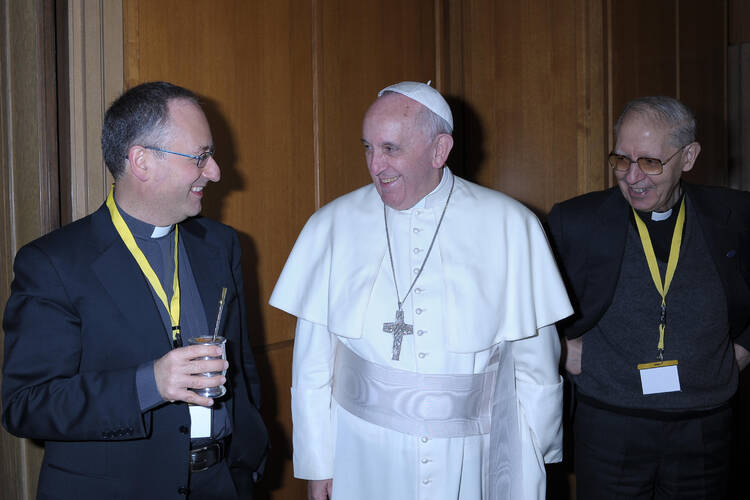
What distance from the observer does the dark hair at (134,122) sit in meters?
2.22

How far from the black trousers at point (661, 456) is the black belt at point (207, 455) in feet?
5.30

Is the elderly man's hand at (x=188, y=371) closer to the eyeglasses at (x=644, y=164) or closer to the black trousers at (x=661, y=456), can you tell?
the black trousers at (x=661, y=456)

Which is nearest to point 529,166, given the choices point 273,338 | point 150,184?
point 273,338

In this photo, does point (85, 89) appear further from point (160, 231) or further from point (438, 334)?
point (438, 334)

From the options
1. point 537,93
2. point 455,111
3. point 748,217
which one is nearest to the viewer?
point 748,217

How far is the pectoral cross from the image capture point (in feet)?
7.94

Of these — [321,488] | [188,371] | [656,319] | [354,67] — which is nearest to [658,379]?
[656,319]

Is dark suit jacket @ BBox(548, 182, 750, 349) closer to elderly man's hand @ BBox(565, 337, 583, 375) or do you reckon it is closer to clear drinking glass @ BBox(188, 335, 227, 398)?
elderly man's hand @ BBox(565, 337, 583, 375)

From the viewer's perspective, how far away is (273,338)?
371cm

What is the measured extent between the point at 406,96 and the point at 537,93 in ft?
7.42

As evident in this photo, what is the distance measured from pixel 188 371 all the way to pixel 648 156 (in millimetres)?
2100

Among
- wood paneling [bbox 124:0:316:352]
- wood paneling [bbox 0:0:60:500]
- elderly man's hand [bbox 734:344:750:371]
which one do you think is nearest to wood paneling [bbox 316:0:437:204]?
wood paneling [bbox 124:0:316:352]

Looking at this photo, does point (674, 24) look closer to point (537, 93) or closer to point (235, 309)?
point (537, 93)

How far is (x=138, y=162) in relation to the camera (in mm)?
2217
